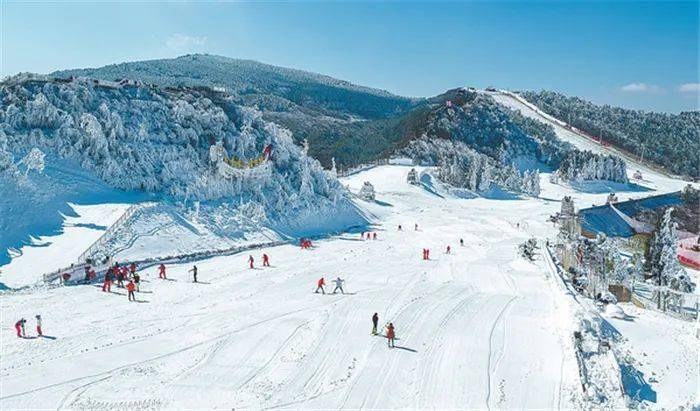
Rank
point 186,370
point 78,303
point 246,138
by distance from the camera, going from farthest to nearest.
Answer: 1. point 246,138
2. point 78,303
3. point 186,370

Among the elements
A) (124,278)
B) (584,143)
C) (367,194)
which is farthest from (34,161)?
(584,143)

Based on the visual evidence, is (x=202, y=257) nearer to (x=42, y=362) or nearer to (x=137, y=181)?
(x=137, y=181)

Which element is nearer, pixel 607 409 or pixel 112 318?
pixel 607 409

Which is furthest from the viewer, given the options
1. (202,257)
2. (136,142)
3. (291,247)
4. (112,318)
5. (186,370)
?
(136,142)

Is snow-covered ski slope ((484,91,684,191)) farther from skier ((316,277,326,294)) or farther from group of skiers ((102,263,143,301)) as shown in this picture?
group of skiers ((102,263,143,301))

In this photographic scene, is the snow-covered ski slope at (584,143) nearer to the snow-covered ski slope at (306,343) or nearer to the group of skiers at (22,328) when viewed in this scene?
the snow-covered ski slope at (306,343)

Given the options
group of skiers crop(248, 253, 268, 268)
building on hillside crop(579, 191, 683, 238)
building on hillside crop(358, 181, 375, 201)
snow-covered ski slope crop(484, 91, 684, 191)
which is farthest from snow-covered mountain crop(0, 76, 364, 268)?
snow-covered ski slope crop(484, 91, 684, 191)

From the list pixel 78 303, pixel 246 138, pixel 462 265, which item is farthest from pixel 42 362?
pixel 246 138
